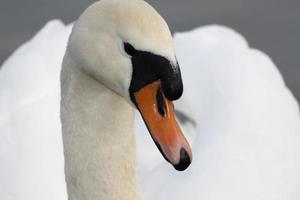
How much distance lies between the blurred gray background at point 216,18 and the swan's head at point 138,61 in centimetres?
377

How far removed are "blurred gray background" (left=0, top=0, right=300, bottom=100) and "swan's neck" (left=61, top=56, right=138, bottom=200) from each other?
3.56 m

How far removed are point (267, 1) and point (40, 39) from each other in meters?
2.04

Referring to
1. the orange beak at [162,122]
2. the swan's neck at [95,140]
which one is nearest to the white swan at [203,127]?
the swan's neck at [95,140]

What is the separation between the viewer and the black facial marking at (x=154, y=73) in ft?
11.2

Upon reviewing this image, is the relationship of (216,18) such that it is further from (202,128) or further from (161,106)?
(161,106)

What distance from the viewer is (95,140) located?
12.4ft

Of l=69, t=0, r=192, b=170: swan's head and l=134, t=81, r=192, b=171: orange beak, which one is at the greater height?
l=69, t=0, r=192, b=170: swan's head

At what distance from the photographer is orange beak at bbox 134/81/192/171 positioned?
353 centimetres

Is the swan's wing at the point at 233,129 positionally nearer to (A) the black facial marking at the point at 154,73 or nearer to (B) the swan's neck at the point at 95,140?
(B) the swan's neck at the point at 95,140

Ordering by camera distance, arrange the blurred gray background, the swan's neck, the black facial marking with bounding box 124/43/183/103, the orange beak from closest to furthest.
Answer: the black facial marking with bounding box 124/43/183/103 < the orange beak < the swan's neck < the blurred gray background

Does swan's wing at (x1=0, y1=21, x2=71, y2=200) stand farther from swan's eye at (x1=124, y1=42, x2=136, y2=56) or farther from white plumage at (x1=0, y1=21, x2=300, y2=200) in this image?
swan's eye at (x1=124, y1=42, x2=136, y2=56)

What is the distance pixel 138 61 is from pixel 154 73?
5cm

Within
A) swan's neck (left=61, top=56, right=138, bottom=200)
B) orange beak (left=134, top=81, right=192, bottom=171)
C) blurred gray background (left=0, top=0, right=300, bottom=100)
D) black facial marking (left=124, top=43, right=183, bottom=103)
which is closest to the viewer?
black facial marking (left=124, top=43, right=183, bottom=103)

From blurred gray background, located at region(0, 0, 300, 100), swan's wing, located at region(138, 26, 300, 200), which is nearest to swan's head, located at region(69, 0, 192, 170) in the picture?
swan's wing, located at region(138, 26, 300, 200)
